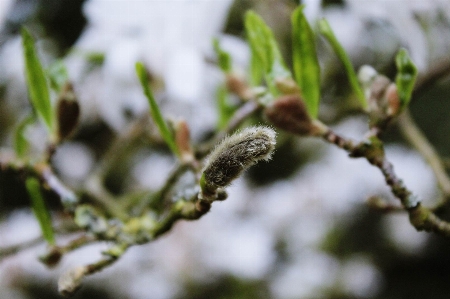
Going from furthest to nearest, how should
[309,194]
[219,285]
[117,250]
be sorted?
1. [309,194]
2. [219,285]
3. [117,250]

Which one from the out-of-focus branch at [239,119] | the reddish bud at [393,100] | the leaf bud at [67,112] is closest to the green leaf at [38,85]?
the leaf bud at [67,112]

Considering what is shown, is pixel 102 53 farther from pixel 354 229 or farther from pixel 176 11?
pixel 354 229

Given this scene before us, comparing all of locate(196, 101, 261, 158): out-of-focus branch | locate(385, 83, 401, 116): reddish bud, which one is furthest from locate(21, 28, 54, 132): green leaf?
locate(385, 83, 401, 116): reddish bud

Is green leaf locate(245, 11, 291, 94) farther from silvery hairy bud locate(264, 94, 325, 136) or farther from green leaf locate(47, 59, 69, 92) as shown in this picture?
green leaf locate(47, 59, 69, 92)

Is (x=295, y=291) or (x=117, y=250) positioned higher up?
(x=295, y=291)

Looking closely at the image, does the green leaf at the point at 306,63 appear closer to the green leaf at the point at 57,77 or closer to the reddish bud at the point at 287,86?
the reddish bud at the point at 287,86

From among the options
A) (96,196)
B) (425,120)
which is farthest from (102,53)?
(425,120)
